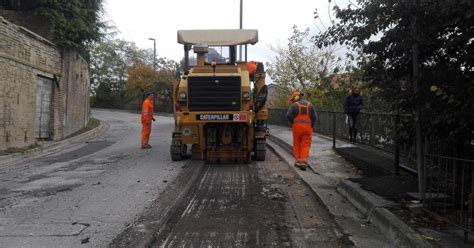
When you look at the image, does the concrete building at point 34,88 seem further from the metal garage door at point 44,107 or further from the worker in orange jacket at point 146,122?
the worker in orange jacket at point 146,122

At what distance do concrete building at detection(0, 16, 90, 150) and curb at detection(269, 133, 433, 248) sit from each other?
32.6 ft

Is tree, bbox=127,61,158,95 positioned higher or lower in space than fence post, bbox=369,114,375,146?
higher

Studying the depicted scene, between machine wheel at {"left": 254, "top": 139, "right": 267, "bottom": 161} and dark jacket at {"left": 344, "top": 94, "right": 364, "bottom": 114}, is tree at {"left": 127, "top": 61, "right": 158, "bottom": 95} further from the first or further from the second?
machine wheel at {"left": 254, "top": 139, "right": 267, "bottom": 161}

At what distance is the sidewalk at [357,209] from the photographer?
5.09m

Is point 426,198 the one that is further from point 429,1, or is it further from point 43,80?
point 43,80

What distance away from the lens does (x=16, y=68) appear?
13.8 metres

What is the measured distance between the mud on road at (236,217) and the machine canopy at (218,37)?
175 inches

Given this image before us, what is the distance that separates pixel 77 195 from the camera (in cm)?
769

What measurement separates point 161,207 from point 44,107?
11908 millimetres

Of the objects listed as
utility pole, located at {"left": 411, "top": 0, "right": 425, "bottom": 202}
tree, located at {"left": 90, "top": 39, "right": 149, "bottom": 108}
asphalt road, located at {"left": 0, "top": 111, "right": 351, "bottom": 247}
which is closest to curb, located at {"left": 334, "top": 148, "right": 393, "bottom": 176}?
asphalt road, located at {"left": 0, "top": 111, "right": 351, "bottom": 247}

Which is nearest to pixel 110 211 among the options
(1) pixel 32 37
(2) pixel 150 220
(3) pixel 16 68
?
(2) pixel 150 220

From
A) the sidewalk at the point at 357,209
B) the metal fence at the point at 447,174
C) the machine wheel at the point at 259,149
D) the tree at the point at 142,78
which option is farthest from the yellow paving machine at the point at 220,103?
the tree at the point at 142,78

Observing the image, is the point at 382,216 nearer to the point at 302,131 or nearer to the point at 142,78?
the point at 302,131

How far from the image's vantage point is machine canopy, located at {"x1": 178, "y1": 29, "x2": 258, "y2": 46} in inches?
494
